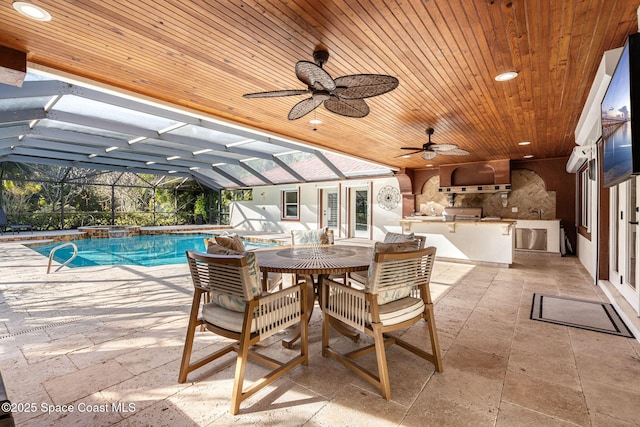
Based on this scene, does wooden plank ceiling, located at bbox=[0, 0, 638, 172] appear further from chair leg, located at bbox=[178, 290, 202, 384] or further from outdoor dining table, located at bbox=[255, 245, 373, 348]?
chair leg, located at bbox=[178, 290, 202, 384]

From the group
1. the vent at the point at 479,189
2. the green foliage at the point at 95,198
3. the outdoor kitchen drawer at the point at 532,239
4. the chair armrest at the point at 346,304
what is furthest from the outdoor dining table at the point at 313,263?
the green foliage at the point at 95,198

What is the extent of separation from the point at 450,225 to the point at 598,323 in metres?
3.49

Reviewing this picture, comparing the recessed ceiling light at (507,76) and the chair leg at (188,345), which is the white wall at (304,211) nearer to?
the recessed ceiling light at (507,76)

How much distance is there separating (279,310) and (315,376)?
1.69 feet

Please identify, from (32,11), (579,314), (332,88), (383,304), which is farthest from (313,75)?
(579,314)

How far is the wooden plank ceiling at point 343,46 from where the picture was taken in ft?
6.39

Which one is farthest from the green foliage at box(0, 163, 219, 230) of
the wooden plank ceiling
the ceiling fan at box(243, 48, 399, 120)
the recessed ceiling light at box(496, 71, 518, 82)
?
the recessed ceiling light at box(496, 71, 518, 82)

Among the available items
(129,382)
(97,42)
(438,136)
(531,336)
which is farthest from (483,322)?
(97,42)

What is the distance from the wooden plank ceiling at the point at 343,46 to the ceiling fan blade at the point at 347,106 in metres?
0.31

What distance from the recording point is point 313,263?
2.24 m

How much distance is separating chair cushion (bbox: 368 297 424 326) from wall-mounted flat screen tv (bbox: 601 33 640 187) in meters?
1.38

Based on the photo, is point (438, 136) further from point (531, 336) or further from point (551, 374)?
point (551, 374)

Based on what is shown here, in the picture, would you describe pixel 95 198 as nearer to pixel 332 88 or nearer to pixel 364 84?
pixel 332 88

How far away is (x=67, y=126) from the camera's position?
22.2ft
